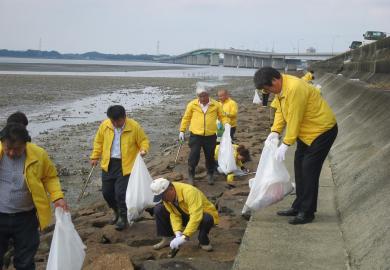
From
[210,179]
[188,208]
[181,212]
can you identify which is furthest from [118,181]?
[210,179]

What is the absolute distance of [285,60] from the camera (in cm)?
11131

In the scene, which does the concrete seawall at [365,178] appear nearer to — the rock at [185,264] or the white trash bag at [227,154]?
the rock at [185,264]

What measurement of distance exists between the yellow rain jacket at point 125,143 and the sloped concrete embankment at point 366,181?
2449mm

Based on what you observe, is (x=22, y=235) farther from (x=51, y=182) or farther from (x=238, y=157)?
(x=238, y=157)

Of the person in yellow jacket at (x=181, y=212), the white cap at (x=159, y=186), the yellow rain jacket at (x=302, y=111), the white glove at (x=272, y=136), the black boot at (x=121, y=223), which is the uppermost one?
the yellow rain jacket at (x=302, y=111)

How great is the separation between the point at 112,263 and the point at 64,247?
648mm

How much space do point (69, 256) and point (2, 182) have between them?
79 cm

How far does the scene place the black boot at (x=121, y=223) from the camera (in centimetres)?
627

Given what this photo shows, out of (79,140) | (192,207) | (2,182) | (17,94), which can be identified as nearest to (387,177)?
(192,207)

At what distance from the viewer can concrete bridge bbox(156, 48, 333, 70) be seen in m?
97.1

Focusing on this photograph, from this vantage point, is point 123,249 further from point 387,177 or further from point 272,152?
point 387,177

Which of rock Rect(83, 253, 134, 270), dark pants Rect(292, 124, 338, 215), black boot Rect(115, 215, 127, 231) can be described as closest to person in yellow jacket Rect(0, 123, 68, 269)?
rock Rect(83, 253, 134, 270)

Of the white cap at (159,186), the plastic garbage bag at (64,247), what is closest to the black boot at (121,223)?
the white cap at (159,186)

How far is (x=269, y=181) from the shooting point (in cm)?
535
